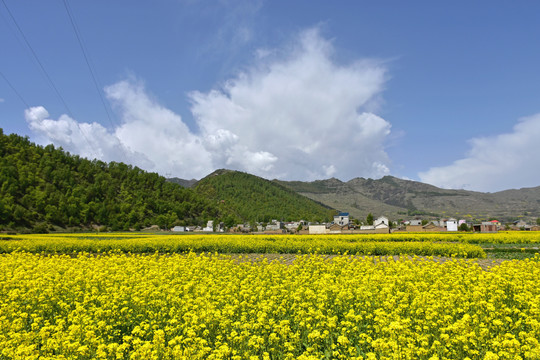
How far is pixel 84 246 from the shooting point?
27.5m

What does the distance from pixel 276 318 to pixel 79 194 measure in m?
102

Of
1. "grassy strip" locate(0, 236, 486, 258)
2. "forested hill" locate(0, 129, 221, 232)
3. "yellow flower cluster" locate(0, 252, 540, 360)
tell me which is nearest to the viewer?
"yellow flower cluster" locate(0, 252, 540, 360)

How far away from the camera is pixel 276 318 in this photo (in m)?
6.87

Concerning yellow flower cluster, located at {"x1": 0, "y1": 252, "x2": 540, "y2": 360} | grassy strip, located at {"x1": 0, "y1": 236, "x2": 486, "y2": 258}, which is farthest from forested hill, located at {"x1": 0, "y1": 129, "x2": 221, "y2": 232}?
yellow flower cluster, located at {"x1": 0, "y1": 252, "x2": 540, "y2": 360}

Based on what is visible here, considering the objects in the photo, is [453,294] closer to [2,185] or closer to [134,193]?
[2,185]

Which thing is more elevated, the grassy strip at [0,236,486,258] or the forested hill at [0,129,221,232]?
the forested hill at [0,129,221,232]

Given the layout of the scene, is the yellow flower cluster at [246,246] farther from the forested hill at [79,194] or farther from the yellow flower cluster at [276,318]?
the forested hill at [79,194]

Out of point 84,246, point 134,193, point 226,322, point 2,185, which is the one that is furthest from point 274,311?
point 134,193

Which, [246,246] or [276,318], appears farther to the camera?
[246,246]

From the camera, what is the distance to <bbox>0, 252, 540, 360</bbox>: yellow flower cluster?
16.3ft

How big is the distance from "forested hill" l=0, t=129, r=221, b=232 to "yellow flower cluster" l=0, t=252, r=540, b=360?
67360 millimetres

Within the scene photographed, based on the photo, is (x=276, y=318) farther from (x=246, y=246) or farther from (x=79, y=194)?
(x=79, y=194)

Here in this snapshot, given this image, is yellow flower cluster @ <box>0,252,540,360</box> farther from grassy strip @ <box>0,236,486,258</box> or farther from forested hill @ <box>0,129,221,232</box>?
forested hill @ <box>0,129,221,232</box>

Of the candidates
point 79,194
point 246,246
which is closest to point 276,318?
point 246,246
